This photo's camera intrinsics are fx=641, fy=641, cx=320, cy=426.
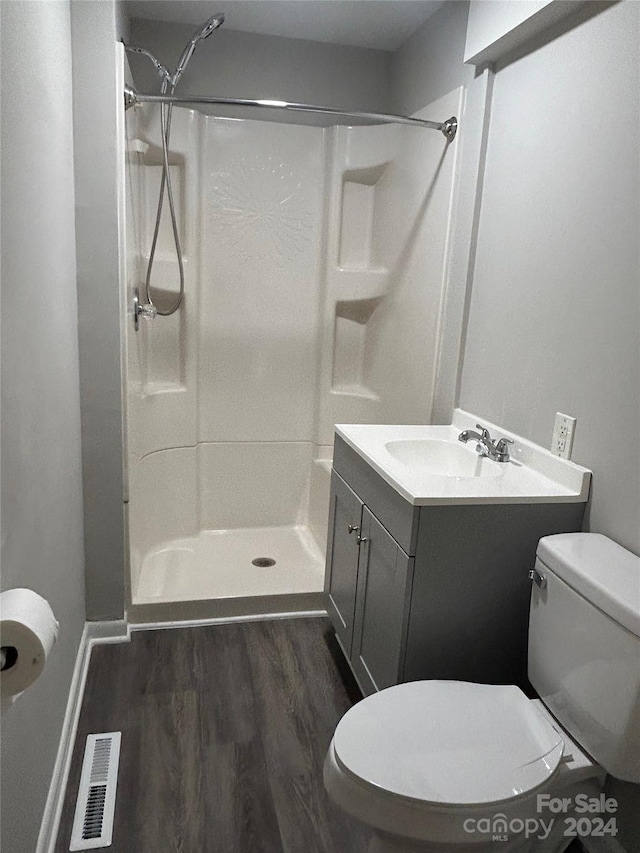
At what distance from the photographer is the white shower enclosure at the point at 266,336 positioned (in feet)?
8.66

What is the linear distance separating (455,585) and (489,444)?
53cm

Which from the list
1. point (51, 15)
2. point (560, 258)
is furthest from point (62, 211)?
point (560, 258)

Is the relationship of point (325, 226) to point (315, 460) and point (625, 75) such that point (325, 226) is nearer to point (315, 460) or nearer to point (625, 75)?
point (315, 460)

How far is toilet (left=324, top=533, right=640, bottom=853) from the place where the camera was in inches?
48.2

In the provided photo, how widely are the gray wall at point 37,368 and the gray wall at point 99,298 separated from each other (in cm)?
7

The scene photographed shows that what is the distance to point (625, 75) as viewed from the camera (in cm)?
154

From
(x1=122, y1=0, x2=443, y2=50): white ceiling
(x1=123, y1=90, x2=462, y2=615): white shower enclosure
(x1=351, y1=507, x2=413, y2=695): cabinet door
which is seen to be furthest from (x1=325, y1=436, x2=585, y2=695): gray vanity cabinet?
(x1=122, y1=0, x2=443, y2=50): white ceiling

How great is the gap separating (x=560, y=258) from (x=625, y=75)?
46 cm

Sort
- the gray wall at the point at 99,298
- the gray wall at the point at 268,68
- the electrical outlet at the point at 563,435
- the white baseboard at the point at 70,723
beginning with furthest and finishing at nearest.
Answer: the gray wall at the point at 268,68 → the gray wall at the point at 99,298 → the electrical outlet at the point at 563,435 → the white baseboard at the point at 70,723

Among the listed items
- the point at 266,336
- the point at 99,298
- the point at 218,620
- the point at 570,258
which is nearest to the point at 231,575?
the point at 218,620

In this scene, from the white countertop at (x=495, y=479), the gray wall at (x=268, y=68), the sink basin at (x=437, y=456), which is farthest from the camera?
the gray wall at (x=268, y=68)

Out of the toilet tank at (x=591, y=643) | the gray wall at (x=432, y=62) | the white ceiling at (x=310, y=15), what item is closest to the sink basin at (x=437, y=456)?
the toilet tank at (x=591, y=643)

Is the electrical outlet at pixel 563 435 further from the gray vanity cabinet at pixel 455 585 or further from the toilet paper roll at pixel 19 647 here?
the toilet paper roll at pixel 19 647

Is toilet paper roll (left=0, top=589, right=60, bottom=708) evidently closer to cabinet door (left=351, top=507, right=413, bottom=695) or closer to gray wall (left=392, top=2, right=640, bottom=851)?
cabinet door (left=351, top=507, right=413, bottom=695)
